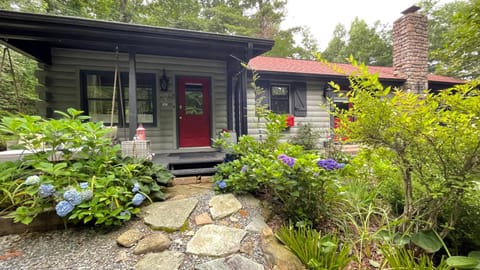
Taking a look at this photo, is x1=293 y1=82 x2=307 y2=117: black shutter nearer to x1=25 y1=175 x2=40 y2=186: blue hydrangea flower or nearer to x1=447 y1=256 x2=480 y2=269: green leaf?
x1=447 y1=256 x2=480 y2=269: green leaf

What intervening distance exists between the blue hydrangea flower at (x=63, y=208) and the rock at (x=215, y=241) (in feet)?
2.97

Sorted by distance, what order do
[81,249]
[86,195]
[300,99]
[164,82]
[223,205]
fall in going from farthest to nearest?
[300,99]
[164,82]
[223,205]
[86,195]
[81,249]

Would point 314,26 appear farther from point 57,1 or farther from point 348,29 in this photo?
point 57,1

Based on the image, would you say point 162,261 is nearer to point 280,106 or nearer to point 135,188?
point 135,188

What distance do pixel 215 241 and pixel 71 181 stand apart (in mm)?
1319

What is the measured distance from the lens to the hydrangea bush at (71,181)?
1.66 metres

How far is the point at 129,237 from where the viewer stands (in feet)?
5.39

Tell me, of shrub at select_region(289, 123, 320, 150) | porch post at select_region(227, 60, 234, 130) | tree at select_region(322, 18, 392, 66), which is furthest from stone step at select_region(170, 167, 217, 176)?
tree at select_region(322, 18, 392, 66)

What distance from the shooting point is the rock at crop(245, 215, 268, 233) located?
1803 mm

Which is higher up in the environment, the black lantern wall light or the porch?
the black lantern wall light

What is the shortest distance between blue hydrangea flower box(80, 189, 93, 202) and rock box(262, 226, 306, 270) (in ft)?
4.53

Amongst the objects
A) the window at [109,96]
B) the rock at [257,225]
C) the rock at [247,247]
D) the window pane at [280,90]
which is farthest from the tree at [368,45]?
the rock at [247,247]

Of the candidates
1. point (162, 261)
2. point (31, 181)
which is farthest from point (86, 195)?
point (162, 261)

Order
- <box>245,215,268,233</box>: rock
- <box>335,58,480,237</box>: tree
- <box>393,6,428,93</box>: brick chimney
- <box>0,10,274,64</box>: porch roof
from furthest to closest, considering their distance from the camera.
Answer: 1. <box>393,6,428,93</box>: brick chimney
2. <box>0,10,274,64</box>: porch roof
3. <box>245,215,268,233</box>: rock
4. <box>335,58,480,237</box>: tree
